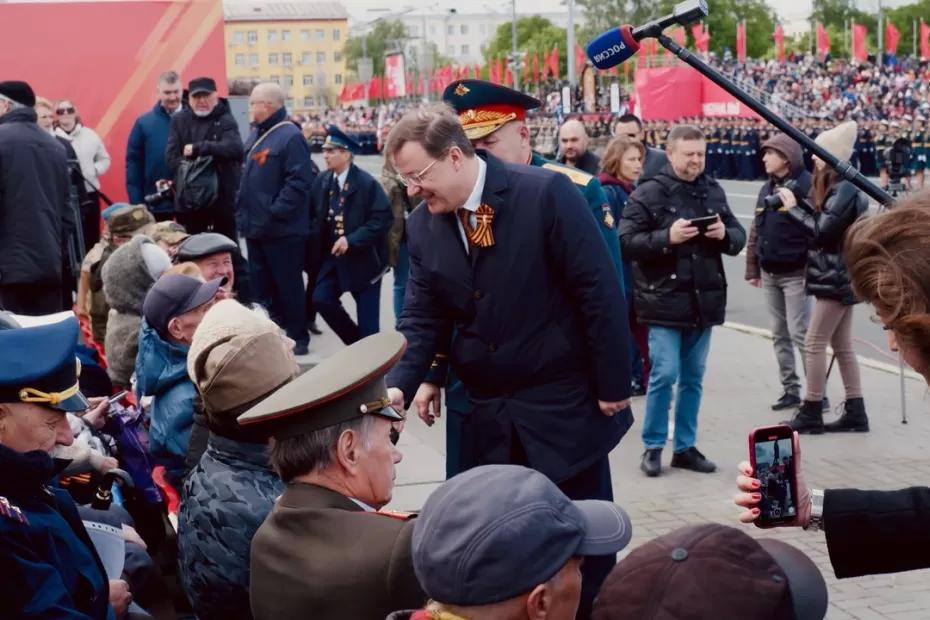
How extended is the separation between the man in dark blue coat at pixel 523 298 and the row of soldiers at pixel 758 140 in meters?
25.6

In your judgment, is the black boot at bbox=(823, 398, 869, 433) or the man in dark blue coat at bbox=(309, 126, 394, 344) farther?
the man in dark blue coat at bbox=(309, 126, 394, 344)

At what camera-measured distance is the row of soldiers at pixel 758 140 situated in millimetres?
30186

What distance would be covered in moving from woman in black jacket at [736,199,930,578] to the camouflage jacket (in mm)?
1382

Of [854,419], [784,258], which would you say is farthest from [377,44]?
[854,419]

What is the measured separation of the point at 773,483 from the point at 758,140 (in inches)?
1278

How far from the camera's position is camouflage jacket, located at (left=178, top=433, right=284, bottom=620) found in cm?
362

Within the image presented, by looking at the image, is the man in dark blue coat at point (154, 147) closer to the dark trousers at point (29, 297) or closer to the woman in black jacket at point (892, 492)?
the dark trousers at point (29, 297)

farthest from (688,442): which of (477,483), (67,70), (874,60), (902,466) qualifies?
(874,60)

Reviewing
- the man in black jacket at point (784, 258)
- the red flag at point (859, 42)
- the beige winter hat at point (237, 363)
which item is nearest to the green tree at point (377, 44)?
the red flag at point (859, 42)

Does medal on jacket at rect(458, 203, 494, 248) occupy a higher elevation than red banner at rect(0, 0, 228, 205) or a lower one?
lower

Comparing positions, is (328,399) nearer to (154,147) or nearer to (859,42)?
(154,147)

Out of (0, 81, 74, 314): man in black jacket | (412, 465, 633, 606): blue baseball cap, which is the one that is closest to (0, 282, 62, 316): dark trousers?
(0, 81, 74, 314): man in black jacket

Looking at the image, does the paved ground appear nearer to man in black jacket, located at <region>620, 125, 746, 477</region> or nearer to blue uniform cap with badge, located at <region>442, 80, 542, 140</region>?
man in black jacket, located at <region>620, 125, 746, 477</region>

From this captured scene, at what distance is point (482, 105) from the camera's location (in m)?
5.02
